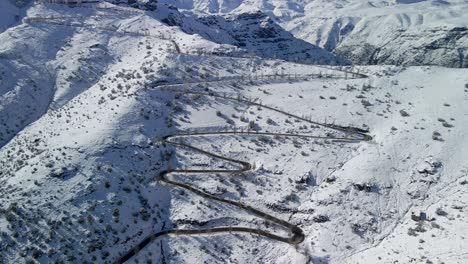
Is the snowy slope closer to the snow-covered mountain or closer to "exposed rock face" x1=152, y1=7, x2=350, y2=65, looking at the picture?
the snow-covered mountain

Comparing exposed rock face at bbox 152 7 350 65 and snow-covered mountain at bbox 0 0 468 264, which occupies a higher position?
snow-covered mountain at bbox 0 0 468 264

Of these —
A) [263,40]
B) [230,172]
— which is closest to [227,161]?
[230,172]

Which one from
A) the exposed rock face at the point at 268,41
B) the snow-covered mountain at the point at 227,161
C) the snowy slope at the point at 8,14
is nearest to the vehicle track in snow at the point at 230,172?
the snow-covered mountain at the point at 227,161

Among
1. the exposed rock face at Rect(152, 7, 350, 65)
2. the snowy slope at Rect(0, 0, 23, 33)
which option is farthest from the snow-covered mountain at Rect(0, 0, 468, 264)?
the exposed rock face at Rect(152, 7, 350, 65)

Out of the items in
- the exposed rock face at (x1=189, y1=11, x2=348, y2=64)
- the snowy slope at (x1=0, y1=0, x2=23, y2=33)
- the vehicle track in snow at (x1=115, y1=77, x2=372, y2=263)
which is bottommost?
the exposed rock face at (x1=189, y1=11, x2=348, y2=64)

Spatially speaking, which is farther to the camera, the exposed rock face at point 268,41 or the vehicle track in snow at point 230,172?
the exposed rock face at point 268,41

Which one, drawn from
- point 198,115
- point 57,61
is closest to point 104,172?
point 198,115

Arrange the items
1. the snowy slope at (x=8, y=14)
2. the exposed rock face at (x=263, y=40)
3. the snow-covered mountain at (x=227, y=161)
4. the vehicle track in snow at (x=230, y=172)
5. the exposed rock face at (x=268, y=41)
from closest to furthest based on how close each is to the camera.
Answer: the snow-covered mountain at (x=227, y=161) → the vehicle track in snow at (x=230, y=172) → the snowy slope at (x=8, y=14) → the exposed rock face at (x=263, y=40) → the exposed rock face at (x=268, y=41)

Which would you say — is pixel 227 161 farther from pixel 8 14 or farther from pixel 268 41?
pixel 268 41

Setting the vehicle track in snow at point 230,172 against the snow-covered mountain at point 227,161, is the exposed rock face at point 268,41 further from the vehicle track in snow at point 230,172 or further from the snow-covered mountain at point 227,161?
the vehicle track in snow at point 230,172
